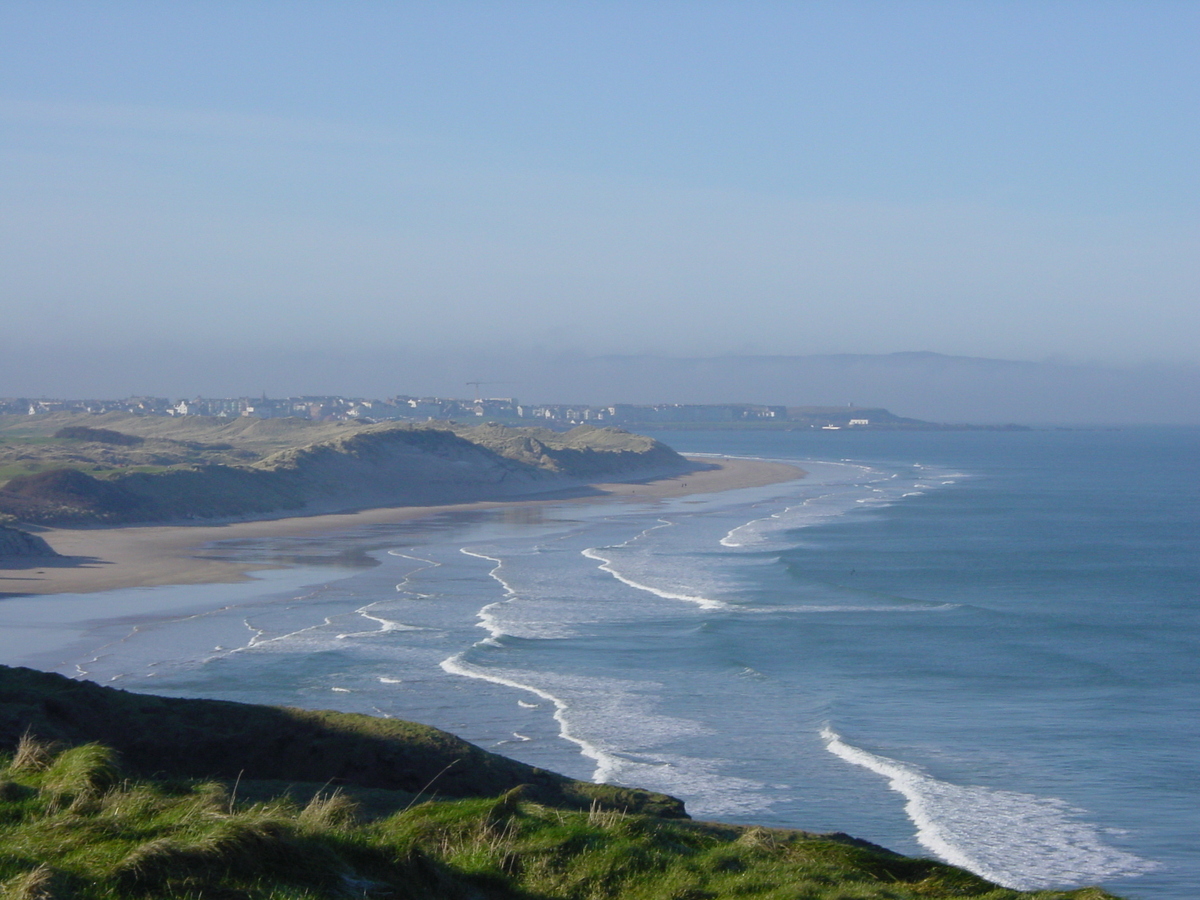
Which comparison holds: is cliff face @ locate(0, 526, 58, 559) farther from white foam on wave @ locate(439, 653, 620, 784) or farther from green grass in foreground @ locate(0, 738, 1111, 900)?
green grass in foreground @ locate(0, 738, 1111, 900)

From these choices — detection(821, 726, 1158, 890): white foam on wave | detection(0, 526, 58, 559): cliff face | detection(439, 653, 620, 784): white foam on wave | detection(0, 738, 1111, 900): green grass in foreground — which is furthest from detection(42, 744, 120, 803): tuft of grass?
detection(0, 526, 58, 559): cliff face

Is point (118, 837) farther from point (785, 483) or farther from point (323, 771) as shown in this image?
point (785, 483)

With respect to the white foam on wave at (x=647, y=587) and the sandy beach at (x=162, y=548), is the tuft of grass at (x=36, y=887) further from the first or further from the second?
the sandy beach at (x=162, y=548)

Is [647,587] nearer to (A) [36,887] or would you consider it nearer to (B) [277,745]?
(B) [277,745]

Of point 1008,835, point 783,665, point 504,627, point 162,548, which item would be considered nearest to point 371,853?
point 1008,835

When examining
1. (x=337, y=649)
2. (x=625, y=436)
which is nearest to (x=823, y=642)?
(x=337, y=649)

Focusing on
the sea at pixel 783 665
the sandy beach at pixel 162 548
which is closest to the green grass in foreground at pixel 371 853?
the sea at pixel 783 665
